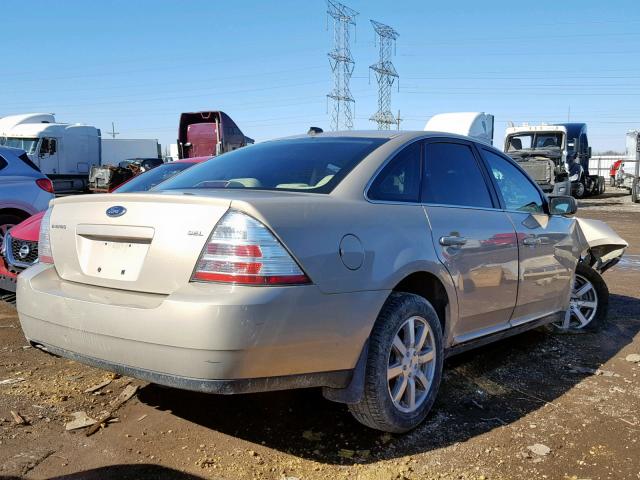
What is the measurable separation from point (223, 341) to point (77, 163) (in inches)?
1045

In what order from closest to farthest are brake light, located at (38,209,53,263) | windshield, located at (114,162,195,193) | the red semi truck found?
brake light, located at (38,209,53,263) < windshield, located at (114,162,195,193) < the red semi truck

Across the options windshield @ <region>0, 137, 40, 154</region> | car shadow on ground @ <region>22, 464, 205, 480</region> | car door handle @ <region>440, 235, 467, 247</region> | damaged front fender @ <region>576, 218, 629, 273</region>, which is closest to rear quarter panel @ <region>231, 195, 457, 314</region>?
car door handle @ <region>440, 235, 467, 247</region>

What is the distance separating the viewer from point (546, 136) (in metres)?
23.3

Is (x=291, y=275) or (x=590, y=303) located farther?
(x=590, y=303)

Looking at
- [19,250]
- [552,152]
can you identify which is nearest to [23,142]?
[552,152]

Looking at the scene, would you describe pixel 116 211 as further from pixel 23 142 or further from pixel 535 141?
pixel 23 142

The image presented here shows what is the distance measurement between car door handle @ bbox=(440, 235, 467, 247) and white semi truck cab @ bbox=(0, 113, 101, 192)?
927 inches

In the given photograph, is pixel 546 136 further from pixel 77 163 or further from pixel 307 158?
pixel 307 158

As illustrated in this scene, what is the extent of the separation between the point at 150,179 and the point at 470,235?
11.0 ft

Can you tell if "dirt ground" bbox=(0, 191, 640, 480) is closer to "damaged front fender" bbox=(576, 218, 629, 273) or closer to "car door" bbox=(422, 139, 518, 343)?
"car door" bbox=(422, 139, 518, 343)

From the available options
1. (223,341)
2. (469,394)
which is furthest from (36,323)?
(469,394)

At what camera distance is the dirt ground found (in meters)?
2.83

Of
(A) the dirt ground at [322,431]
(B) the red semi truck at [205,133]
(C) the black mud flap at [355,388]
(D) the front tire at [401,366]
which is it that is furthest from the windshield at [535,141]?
(C) the black mud flap at [355,388]

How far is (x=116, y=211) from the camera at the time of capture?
287cm
